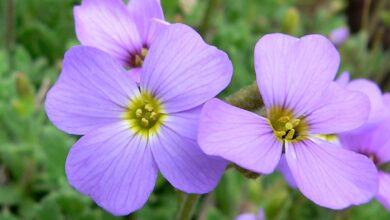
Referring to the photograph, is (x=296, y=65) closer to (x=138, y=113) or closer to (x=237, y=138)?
(x=237, y=138)

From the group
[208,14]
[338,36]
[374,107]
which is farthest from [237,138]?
[338,36]

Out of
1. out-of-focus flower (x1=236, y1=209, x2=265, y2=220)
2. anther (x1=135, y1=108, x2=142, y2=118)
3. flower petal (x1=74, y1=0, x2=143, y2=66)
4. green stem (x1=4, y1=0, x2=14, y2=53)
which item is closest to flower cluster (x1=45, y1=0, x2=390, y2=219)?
anther (x1=135, y1=108, x2=142, y2=118)

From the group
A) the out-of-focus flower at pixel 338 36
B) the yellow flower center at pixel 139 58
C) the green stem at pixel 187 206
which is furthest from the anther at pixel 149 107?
the out-of-focus flower at pixel 338 36

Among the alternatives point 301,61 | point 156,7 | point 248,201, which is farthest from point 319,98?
point 248,201

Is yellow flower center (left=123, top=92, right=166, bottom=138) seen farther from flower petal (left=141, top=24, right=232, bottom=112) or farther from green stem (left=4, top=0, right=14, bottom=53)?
green stem (left=4, top=0, right=14, bottom=53)

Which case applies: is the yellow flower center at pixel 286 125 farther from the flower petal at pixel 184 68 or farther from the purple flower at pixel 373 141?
the purple flower at pixel 373 141
